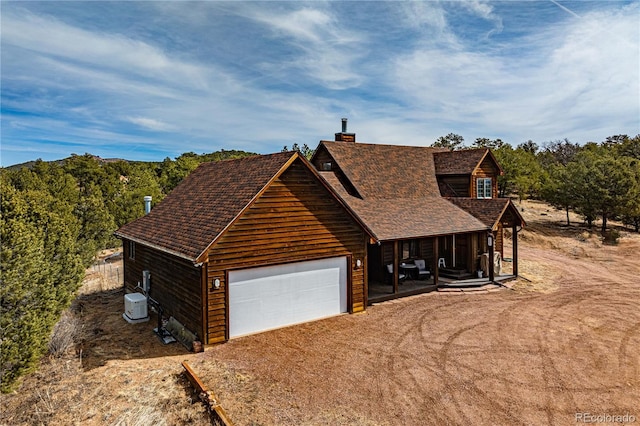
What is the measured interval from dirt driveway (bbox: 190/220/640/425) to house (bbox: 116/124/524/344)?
2.91ft

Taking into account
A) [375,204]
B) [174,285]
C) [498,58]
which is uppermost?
[498,58]

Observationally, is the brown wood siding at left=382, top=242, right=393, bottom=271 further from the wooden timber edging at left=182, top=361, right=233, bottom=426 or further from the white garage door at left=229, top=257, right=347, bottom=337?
the wooden timber edging at left=182, top=361, right=233, bottom=426

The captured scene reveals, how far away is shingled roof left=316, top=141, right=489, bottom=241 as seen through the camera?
16.3 m

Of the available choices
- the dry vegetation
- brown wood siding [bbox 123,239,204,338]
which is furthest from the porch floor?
brown wood siding [bbox 123,239,204,338]

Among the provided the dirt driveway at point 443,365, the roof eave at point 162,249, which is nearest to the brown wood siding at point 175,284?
the roof eave at point 162,249

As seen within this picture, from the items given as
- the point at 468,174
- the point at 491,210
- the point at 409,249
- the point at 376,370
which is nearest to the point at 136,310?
the point at 376,370

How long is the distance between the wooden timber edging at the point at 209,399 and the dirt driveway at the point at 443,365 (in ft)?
0.68

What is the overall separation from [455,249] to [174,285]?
13769 mm

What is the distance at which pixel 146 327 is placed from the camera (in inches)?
487

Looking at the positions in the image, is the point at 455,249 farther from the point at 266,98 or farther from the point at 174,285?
the point at 266,98

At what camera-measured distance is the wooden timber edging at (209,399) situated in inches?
279

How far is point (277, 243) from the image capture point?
11.8m

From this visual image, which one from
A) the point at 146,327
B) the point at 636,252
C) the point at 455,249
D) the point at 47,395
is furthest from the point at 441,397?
the point at 636,252

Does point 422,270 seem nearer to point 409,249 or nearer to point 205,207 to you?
point 409,249
